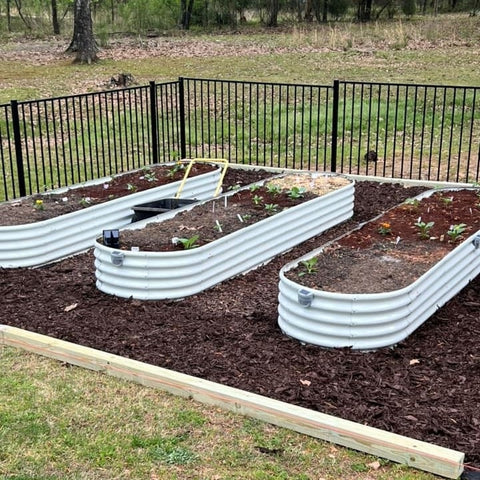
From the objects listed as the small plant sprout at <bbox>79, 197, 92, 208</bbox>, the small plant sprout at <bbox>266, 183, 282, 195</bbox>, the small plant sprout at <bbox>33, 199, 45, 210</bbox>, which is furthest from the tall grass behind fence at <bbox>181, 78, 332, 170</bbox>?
the small plant sprout at <bbox>33, 199, 45, 210</bbox>

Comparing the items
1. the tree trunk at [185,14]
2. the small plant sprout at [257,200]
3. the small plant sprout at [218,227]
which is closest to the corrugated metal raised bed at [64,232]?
the small plant sprout at [257,200]

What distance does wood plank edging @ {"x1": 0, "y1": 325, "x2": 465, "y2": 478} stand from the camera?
11.3 ft

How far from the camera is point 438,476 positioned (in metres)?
3.39

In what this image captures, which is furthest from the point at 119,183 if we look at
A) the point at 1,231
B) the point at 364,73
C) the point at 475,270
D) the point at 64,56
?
the point at 64,56

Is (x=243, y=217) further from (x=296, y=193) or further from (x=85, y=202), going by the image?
(x=85, y=202)

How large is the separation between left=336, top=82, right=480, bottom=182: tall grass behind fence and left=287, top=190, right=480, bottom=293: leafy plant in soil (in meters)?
2.40

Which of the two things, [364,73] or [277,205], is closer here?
[277,205]

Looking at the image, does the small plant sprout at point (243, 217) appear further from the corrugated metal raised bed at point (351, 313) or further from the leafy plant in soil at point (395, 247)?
the corrugated metal raised bed at point (351, 313)

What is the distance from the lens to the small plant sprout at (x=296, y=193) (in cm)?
765

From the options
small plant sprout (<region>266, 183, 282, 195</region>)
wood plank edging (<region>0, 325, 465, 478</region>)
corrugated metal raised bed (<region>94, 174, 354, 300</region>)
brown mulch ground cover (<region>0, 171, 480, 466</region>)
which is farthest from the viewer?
small plant sprout (<region>266, 183, 282, 195</region>)

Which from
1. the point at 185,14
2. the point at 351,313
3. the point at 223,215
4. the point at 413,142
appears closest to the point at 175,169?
the point at 223,215

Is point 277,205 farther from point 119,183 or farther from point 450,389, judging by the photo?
point 450,389

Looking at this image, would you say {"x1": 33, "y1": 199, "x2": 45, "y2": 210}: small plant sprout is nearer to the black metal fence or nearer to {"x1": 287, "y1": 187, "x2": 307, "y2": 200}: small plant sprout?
the black metal fence

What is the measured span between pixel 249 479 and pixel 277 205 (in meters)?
4.25
